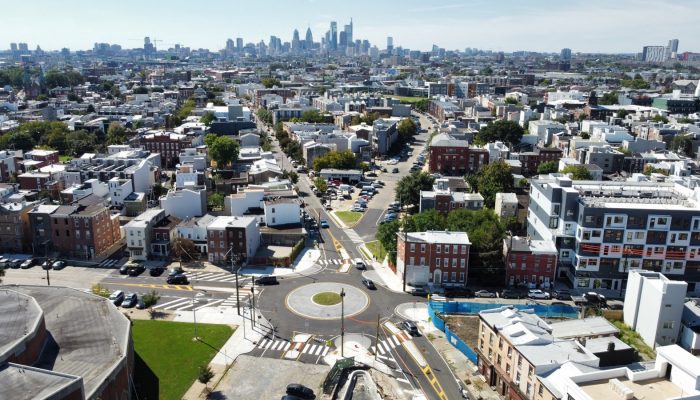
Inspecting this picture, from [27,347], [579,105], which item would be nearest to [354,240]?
[27,347]

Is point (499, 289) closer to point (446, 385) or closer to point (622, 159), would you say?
point (446, 385)

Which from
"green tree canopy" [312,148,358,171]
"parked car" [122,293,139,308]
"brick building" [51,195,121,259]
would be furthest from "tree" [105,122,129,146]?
"parked car" [122,293,139,308]

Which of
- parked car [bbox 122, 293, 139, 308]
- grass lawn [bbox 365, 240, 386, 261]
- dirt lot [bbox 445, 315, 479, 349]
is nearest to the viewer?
dirt lot [bbox 445, 315, 479, 349]

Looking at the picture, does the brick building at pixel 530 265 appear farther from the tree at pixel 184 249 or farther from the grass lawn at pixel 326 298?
the tree at pixel 184 249

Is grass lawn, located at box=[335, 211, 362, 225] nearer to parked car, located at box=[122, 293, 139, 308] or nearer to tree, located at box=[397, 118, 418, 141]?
parked car, located at box=[122, 293, 139, 308]

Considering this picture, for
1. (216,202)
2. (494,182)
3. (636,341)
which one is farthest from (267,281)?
(494,182)

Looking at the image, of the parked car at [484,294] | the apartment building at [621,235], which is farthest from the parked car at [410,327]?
the apartment building at [621,235]
